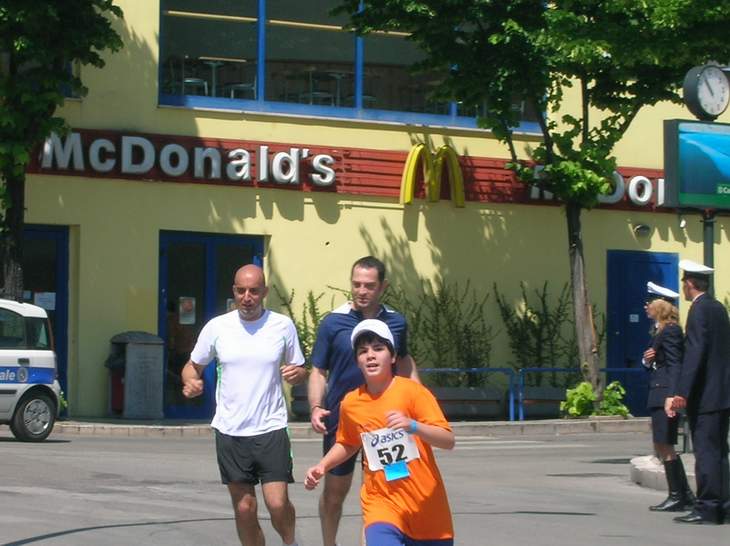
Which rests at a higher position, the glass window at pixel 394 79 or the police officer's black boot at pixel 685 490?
the glass window at pixel 394 79

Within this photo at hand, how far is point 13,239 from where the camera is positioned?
23.5 metres

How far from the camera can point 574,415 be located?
26.1 meters

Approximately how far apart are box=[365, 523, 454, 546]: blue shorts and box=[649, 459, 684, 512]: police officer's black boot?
635 centimetres

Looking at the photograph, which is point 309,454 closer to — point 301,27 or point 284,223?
point 284,223

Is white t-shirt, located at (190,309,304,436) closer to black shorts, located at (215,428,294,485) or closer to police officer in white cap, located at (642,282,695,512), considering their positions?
black shorts, located at (215,428,294,485)

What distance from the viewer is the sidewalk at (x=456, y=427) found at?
74.7ft

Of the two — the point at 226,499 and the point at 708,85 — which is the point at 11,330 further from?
the point at 708,85

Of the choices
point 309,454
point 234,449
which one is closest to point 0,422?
point 309,454

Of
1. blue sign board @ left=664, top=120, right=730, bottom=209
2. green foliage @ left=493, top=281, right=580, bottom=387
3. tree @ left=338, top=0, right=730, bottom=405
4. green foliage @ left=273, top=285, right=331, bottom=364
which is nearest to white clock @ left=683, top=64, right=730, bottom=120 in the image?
blue sign board @ left=664, top=120, right=730, bottom=209

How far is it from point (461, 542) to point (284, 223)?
1626 centimetres

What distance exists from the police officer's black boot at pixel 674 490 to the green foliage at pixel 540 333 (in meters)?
15.1

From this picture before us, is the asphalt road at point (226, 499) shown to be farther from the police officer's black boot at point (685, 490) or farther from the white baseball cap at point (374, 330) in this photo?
the white baseball cap at point (374, 330)

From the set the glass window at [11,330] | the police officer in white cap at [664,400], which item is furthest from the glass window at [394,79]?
the police officer in white cap at [664,400]

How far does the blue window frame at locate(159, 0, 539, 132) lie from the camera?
2662 centimetres
